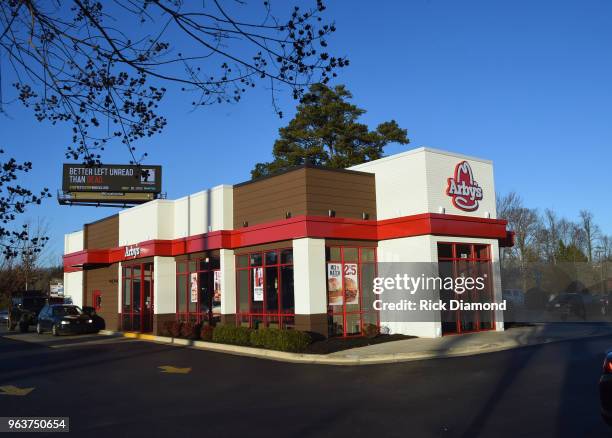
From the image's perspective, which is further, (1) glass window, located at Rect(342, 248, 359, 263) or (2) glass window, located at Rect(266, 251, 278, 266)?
(2) glass window, located at Rect(266, 251, 278, 266)

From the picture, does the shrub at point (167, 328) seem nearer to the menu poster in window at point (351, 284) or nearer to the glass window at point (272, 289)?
the glass window at point (272, 289)

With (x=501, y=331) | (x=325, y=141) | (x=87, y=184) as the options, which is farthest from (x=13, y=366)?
(x=87, y=184)

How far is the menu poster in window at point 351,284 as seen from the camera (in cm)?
2117

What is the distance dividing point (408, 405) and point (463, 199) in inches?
524

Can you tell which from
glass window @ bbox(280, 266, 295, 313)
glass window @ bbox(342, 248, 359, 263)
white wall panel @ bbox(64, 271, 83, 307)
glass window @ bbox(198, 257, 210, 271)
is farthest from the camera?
white wall panel @ bbox(64, 271, 83, 307)

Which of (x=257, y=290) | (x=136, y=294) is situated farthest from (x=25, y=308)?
(x=257, y=290)

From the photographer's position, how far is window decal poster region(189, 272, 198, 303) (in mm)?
25984

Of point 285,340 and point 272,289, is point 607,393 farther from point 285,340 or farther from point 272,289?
point 272,289

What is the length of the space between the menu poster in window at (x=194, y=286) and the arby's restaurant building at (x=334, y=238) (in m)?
0.10

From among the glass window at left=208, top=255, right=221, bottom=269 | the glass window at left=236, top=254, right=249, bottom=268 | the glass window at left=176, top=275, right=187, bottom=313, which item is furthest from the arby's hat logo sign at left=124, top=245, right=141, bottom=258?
the glass window at left=236, top=254, right=249, bottom=268

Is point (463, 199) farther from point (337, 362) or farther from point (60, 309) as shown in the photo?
point (60, 309)

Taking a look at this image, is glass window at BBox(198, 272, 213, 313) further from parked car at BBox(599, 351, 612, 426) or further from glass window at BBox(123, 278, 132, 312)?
parked car at BBox(599, 351, 612, 426)

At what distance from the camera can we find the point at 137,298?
29797mm

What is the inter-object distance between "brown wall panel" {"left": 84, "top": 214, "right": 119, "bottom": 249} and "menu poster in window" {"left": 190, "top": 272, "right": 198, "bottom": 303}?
8550mm
